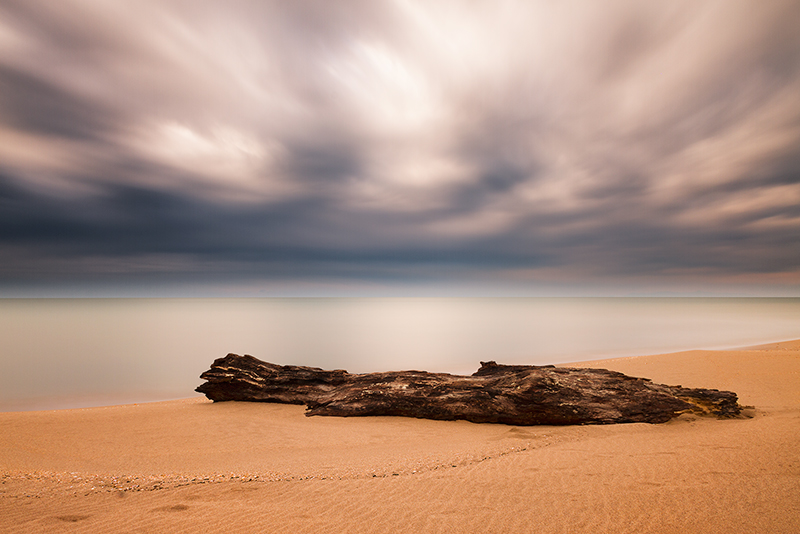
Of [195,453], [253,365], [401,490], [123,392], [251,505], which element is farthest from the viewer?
[123,392]

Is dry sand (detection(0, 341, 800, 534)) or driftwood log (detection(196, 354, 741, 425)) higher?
driftwood log (detection(196, 354, 741, 425))

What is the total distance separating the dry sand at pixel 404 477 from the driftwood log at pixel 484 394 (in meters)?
0.42

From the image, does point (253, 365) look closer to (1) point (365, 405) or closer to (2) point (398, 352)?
(1) point (365, 405)

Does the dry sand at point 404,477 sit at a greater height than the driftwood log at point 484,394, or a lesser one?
lesser

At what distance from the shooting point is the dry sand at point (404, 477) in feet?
13.1

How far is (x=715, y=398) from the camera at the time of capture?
884cm

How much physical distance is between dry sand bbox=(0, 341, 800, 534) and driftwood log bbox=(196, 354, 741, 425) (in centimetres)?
42

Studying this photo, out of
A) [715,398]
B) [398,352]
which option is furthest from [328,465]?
[398,352]

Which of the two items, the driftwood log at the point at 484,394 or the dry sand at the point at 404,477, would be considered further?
the driftwood log at the point at 484,394

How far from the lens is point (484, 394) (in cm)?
962

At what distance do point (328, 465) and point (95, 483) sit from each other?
3480 mm

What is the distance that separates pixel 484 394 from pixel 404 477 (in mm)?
4786

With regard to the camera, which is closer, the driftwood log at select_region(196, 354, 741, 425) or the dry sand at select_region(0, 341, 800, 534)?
the dry sand at select_region(0, 341, 800, 534)

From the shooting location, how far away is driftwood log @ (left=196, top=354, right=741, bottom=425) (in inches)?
343
